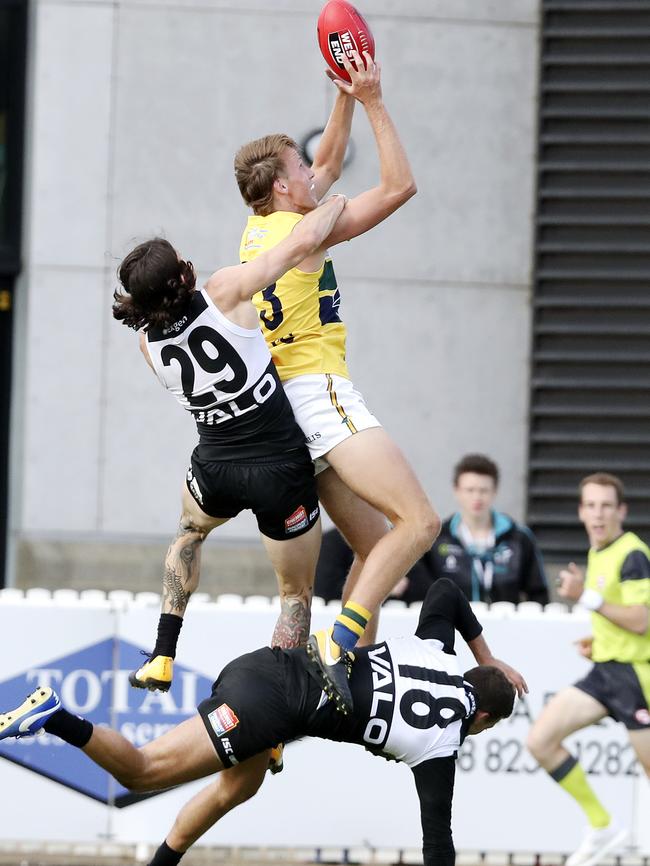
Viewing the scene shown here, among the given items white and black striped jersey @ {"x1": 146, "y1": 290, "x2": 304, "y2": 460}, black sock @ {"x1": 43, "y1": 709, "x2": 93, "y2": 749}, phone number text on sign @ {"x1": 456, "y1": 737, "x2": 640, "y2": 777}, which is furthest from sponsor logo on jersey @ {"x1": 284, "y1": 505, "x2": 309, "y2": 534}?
phone number text on sign @ {"x1": 456, "y1": 737, "x2": 640, "y2": 777}

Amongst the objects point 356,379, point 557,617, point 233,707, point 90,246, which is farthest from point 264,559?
point 233,707

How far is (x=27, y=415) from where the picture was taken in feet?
40.1

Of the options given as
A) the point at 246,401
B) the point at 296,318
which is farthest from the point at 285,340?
the point at 246,401

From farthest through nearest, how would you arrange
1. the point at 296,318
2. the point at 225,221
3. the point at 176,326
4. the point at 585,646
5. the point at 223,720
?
the point at 225,221 → the point at 585,646 → the point at 223,720 → the point at 296,318 → the point at 176,326

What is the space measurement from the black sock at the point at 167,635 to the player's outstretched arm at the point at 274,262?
1358 mm

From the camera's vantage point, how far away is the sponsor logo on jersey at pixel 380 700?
6.54m

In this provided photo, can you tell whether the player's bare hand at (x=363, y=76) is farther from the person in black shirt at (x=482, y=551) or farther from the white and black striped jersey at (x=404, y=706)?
the person in black shirt at (x=482, y=551)

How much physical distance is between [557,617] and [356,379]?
12.0ft

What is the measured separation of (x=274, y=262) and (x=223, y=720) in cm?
188

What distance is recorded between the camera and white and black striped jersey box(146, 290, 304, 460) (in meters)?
6.11

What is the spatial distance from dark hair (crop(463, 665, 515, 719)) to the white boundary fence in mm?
1991

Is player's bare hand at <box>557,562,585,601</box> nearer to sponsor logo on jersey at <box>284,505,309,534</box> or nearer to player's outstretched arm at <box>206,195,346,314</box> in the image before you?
sponsor logo on jersey at <box>284,505,309,534</box>

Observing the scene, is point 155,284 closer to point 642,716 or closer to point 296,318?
point 296,318

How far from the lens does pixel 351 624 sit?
6.18 metres
